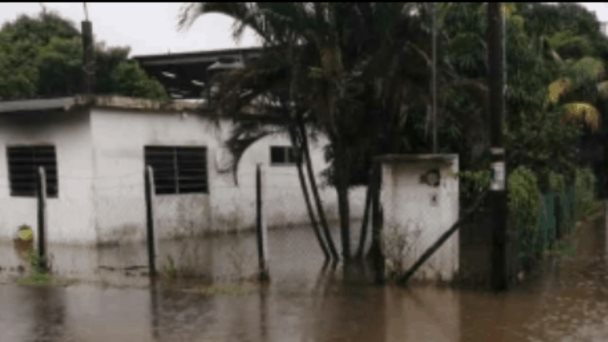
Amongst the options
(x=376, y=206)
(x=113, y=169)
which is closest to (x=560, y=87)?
(x=113, y=169)

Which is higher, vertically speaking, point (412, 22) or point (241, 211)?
point (412, 22)

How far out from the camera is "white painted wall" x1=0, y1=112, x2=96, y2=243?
47.8 feet

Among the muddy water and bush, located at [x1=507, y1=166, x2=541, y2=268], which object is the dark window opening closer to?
the muddy water

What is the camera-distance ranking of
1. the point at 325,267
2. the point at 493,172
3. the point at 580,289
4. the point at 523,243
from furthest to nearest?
the point at 325,267 → the point at 523,243 → the point at 580,289 → the point at 493,172

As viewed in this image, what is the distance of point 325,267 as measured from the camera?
11.6 meters

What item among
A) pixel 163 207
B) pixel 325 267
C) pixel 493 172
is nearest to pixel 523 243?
pixel 493 172

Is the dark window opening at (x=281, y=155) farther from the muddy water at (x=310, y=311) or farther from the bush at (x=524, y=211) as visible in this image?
the bush at (x=524, y=211)

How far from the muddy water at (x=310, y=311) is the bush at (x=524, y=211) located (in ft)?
1.49

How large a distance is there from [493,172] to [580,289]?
2.25m

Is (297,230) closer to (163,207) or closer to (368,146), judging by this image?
(163,207)

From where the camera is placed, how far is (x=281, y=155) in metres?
19.9

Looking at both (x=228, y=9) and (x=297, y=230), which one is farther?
(x=297, y=230)

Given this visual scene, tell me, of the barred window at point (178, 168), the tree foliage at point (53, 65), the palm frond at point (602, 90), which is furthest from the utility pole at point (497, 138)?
the tree foliage at point (53, 65)

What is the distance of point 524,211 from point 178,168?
8.69 metres
